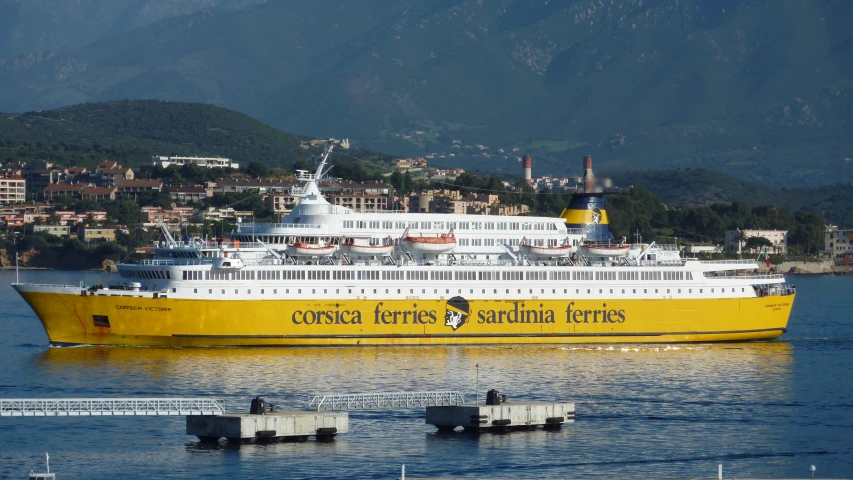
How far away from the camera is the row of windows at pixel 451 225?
54969mm

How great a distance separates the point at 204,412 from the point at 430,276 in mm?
17899

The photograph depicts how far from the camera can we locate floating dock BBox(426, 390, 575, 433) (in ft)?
122

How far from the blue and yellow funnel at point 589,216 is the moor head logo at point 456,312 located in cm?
770

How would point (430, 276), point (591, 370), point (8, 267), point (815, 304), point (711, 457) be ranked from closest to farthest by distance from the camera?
point (711, 457) < point (591, 370) < point (430, 276) < point (815, 304) < point (8, 267)

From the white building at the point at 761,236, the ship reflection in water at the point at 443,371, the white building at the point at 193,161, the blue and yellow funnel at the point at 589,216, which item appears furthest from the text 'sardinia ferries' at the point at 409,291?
the white building at the point at 193,161

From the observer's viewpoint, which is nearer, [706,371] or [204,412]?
[204,412]

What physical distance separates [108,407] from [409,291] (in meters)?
16.9

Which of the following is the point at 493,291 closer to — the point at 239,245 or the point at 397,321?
the point at 397,321

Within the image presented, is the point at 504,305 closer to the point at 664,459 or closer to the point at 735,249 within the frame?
the point at 664,459

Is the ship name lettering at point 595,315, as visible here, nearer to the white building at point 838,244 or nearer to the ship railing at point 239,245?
the ship railing at point 239,245

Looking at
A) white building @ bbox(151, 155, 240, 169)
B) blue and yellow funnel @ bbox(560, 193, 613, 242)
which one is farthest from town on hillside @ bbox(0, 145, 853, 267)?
blue and yellow funnel @ bbox(560, 193, 613, 242)

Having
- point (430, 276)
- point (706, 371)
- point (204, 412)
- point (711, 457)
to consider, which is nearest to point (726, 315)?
point (706, 371)

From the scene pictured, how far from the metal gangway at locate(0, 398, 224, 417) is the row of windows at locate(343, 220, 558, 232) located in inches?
731

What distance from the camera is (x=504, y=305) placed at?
53219 mm
